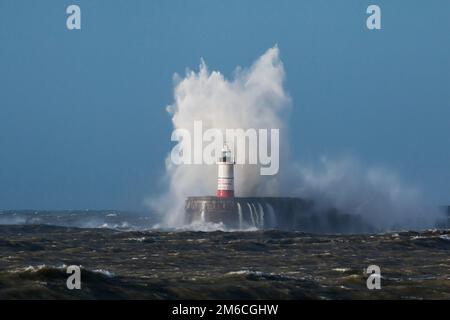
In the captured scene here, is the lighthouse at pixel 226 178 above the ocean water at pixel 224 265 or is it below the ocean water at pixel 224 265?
above

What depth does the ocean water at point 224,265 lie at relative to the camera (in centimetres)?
2781

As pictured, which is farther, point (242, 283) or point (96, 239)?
point (96, 239)

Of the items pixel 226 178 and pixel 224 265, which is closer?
pixel 224 265

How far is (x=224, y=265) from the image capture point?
37.8 metres

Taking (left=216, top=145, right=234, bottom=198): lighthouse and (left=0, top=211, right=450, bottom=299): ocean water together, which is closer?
(left=0, top=211, right=450, bottom=299): ocean water

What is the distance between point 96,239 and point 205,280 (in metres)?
23.3

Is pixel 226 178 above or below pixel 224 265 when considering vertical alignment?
above

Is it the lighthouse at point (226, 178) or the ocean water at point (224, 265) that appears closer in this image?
the ocean water at point (224, 265)

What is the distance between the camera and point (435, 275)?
33.8 metres

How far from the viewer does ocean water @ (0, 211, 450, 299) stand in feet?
91.2

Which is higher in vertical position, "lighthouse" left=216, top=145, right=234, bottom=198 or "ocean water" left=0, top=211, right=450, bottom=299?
"lighthouse" left=216, top=145, right=234, bottom=198
